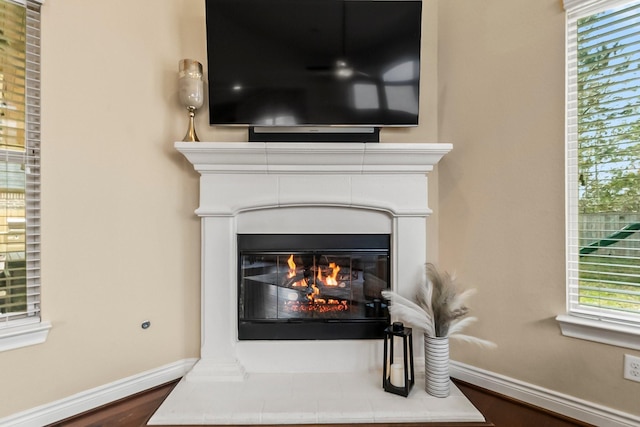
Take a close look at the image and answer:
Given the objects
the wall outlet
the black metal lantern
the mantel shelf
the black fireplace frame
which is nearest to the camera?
the wall outlet

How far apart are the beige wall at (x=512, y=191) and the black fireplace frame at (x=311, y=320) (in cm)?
49

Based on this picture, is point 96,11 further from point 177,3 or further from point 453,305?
point 453,305

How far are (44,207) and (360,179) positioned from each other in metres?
1.70

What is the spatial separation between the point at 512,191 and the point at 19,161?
8.48 feet

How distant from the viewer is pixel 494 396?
5.95ft

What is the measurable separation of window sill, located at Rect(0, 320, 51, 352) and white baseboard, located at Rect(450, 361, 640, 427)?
7.46ft

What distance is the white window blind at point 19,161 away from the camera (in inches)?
59.9

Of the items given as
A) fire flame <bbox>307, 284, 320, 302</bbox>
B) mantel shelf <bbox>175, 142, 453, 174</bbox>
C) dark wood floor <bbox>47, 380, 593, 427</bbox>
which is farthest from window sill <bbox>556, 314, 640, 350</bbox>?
fire flame <bbox>307, 284, 320, 302</bbox>

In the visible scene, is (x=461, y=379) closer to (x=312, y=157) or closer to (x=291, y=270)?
(x=291, y=270)

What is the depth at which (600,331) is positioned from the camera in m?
1.53

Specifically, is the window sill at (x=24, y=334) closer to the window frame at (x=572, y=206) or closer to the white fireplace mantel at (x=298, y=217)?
the white fireplace mantel at (x=298, y=217)

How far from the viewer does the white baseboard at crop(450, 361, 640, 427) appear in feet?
4.94

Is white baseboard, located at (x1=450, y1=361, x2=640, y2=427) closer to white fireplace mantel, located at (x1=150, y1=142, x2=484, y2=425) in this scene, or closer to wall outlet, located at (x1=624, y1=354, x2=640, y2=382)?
wall outlet, located at (x1=624, y1=354, x2=640, y2=382)

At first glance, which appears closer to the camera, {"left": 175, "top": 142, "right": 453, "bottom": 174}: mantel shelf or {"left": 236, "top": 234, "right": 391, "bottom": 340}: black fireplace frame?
{"left": 175, "top": 142, "right": 453, "bottom": 174}: mantel shelf
